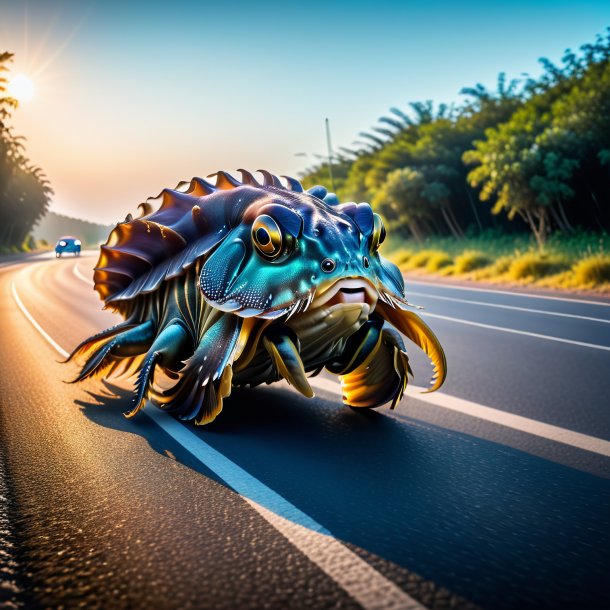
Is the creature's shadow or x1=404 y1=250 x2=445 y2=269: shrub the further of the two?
x1=404 y1=250 x2=445 y2=269: shrub

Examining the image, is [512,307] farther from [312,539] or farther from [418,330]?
[312,539]

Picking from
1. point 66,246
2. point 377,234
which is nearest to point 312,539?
point 377,234

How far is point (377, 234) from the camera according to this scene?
383 cm

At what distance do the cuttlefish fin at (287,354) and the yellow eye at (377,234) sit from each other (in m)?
0.75

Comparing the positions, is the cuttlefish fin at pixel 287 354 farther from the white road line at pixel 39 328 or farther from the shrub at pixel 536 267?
the shrub at pixel 536 267

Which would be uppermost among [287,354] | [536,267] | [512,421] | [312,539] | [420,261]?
[420,261]

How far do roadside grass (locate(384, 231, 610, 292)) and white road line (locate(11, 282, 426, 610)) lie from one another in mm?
11970

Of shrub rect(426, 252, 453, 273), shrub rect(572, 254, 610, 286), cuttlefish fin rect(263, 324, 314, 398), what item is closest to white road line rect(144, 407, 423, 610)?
cuttlefish fin rect(263, 324, 314, 398)

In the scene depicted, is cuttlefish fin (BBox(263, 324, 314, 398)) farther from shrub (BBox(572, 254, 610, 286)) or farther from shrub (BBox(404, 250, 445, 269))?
shrub (BBox(404, 250, 445, 269))

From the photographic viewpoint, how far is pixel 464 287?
1587cm

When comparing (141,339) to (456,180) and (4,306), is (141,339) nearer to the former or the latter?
(4,306)

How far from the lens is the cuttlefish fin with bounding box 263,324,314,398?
140 inches

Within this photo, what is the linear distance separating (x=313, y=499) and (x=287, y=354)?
914 mm

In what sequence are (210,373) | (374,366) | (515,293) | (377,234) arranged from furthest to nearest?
(515,293)
(374,366)
(377,234)
(210,373)
